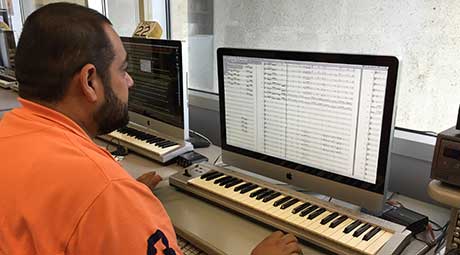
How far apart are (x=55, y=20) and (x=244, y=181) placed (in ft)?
2.54

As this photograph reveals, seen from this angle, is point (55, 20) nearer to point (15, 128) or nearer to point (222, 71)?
point (15, 128)

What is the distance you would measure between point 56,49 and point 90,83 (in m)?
0.09

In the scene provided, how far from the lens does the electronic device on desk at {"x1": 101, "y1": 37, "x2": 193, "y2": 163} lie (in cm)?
164

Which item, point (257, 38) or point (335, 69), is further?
point (257, 38)

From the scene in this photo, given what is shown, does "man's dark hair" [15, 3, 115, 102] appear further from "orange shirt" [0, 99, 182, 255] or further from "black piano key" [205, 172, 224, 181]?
"black piano key" [205, 172, 224, 181]

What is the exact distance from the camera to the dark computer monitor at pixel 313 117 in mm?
1046

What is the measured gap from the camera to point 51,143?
752mm

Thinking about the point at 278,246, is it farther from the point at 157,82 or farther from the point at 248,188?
the point at 157,82

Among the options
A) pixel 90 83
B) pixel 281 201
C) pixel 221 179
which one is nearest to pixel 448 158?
pixel 281 201

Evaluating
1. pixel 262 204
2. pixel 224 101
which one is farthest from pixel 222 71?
pixel 262 204

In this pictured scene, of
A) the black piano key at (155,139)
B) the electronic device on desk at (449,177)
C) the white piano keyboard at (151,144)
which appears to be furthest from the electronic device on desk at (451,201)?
the black piano key at (155,139)

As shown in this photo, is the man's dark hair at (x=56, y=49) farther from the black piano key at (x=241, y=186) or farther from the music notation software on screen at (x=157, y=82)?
the music notation software on screen at (x=157, y=82)

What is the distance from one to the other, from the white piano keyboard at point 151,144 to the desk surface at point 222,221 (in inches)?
6.3

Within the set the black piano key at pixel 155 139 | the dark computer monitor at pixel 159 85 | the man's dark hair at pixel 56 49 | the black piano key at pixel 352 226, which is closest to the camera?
the man's dark hair at pixel 56 49
